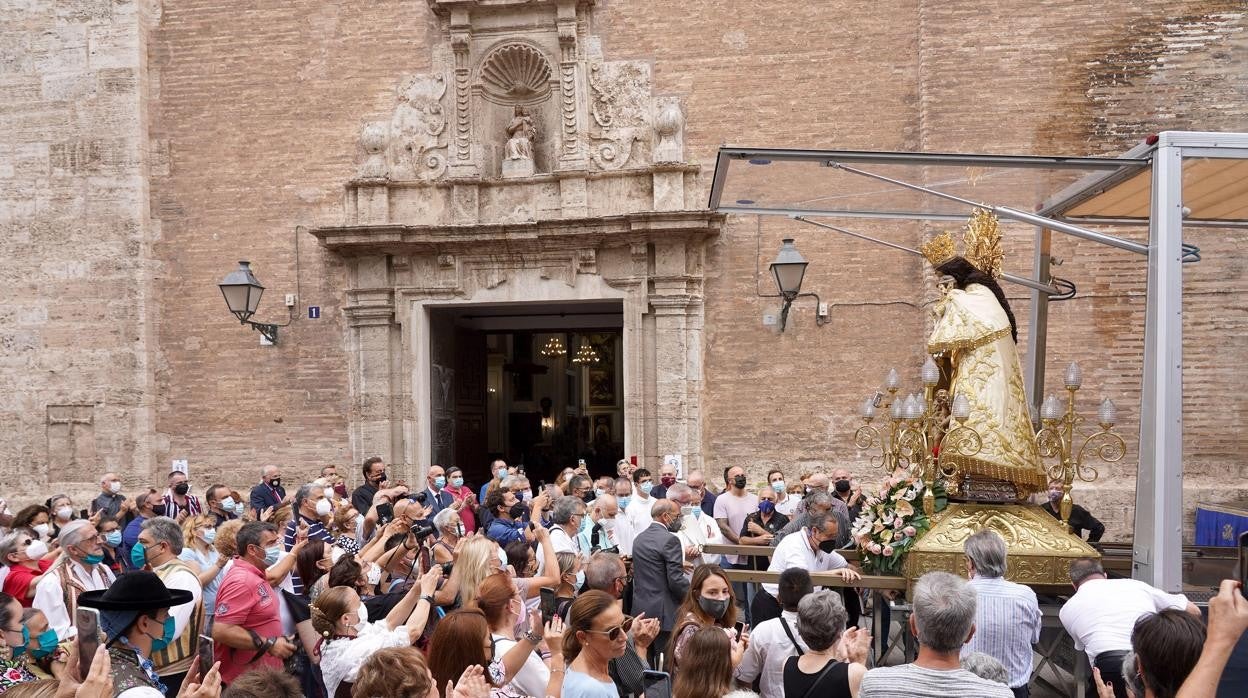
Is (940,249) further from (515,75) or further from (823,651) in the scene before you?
(515,75)

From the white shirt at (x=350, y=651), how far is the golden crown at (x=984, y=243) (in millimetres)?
4647

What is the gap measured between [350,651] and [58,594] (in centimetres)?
235

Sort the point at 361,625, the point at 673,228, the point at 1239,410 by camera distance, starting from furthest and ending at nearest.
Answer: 1. the point at 673,228
2. the point at 1239,410
3. the point at 361,625

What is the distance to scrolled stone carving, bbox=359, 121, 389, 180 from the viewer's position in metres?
13.8

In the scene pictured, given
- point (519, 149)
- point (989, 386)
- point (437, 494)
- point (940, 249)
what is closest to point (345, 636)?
point (989, 386)

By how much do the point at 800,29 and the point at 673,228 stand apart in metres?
2.90

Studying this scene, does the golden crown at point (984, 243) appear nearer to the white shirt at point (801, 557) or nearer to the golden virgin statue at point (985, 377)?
the golden virgin statue at point (985, 377)

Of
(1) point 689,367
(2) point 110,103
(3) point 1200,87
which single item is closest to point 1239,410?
(3) point 1200,87

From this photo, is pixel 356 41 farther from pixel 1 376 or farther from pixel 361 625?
pixel 361 625

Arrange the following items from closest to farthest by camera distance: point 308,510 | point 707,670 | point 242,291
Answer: point 707,670
point 308,510
point 242,291

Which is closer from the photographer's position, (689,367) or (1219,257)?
(1219,257)

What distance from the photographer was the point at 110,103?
14.2 m

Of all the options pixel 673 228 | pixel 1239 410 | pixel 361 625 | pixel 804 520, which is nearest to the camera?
pixel 361 625

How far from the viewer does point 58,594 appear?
571 centimetres
